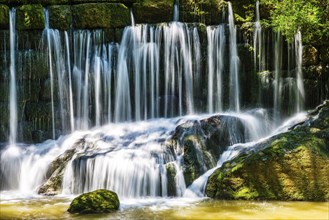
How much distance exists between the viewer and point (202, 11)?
15.9m

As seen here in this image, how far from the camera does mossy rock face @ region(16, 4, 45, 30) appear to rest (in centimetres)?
1503

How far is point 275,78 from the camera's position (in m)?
14.9

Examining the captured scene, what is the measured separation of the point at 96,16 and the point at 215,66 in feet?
15.5

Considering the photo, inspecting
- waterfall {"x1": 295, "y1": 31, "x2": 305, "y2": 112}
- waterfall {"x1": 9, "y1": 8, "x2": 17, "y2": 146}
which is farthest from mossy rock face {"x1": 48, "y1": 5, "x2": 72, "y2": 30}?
waterfall {"x1": 295, "y1": 31, "x2": 305, "y2": 112}

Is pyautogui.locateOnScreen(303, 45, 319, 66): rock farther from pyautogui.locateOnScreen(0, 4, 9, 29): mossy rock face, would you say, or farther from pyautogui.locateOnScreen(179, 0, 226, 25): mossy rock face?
pyautogui.locateOnScreen(0, 4, 9, 29): mossy rock face

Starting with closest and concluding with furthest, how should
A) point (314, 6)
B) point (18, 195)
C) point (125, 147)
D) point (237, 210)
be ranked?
1. point (237, 210)
2. point (18, 195)
3. point (125, 147)
4. point (314, 6)

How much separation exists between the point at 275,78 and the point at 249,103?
126 centimetres

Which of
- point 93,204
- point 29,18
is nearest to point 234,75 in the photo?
point 29,18

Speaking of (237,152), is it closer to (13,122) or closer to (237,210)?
(237,210)

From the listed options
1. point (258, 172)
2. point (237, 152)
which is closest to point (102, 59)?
point (237, 152)

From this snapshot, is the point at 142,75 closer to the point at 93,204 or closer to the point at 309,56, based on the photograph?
the point at 309,56

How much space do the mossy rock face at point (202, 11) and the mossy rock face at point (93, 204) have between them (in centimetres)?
953

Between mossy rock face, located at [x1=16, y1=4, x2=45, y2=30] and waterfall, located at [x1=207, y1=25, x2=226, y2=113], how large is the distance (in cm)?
609

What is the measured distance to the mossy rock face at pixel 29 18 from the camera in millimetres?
15031
